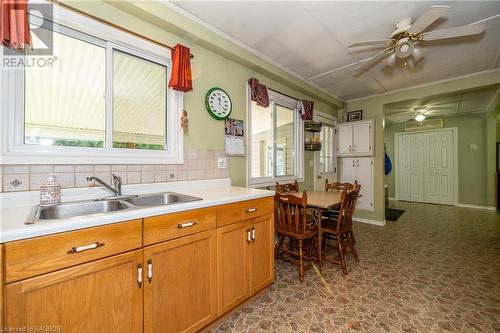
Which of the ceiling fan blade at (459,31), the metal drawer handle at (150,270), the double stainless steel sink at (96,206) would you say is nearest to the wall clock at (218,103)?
the double stainless steel sink at (96,206)

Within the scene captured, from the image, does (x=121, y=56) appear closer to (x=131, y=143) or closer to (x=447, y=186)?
(x=131, y=143)

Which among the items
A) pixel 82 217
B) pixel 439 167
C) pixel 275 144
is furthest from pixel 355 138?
pixel 82 217

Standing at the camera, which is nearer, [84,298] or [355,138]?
[84,298]

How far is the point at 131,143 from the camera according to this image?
1821 mm

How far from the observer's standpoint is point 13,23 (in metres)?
1.19

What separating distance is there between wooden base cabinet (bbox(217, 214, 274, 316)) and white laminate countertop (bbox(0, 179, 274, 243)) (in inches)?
9.8

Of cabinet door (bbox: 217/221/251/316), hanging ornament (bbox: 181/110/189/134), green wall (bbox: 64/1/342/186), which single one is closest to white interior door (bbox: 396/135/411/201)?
green wall (bbox: 64/1/342/186)

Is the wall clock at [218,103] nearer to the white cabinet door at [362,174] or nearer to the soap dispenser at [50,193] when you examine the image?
the soap dispenser at [50,193]

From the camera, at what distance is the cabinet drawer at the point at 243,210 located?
158cm

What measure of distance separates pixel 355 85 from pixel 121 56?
356cm

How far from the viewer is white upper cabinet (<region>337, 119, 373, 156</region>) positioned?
4164 mm

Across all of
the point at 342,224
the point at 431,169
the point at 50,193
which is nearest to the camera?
the point at 50,193

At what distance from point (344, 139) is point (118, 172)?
13.7ft

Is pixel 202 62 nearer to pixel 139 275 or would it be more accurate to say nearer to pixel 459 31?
pixel 139 275
